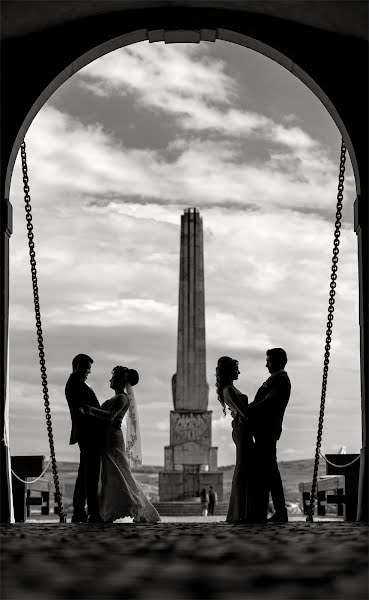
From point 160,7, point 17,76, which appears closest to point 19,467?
point 17,76

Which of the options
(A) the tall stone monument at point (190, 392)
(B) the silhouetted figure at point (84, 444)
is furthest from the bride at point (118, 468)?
(A) the tall stone monument at point (190, 392)

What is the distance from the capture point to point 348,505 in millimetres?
10016

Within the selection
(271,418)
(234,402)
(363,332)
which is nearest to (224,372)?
(234,402)

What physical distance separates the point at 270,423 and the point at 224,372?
1.95 ft

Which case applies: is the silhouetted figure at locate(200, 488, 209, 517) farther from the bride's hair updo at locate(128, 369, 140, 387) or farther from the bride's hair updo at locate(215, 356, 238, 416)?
the bride's hair updo at locate(215, 356, 238, 416)

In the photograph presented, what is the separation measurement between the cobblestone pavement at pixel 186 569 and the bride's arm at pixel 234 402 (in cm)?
436

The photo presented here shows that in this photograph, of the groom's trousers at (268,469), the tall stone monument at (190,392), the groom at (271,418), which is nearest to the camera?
the groom at (271,418)

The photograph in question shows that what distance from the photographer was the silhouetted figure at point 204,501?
35.2 metres

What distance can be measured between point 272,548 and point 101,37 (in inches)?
248

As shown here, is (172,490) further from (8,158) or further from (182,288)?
(8,158)

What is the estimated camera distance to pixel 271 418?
9727 mm

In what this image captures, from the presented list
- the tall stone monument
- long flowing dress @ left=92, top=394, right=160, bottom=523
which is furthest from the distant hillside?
long flowing dress @ left=92, top=394, right=160, bottom=523

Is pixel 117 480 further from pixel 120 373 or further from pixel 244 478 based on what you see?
pixel 244 478

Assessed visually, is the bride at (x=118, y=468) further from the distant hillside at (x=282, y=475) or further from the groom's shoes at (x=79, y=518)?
the distant hillside at (x=282, y=475)
